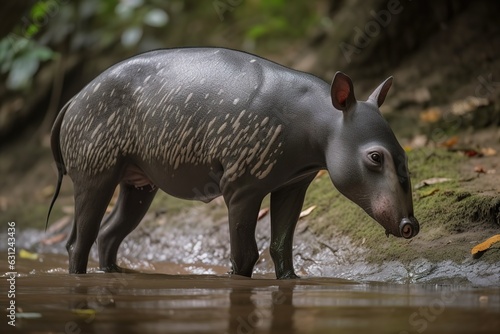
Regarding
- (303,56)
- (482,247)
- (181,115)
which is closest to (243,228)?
(181,115)

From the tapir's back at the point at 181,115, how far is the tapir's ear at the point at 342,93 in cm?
40

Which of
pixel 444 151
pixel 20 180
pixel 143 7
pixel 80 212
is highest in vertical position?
pixel 143 7

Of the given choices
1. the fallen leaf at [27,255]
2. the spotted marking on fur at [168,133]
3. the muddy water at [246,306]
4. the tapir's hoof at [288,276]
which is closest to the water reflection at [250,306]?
the muddy water at [246,306]

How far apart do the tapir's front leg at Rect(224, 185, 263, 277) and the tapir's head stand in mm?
588

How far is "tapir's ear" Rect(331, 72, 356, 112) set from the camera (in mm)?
5129

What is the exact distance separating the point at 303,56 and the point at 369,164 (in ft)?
19.6

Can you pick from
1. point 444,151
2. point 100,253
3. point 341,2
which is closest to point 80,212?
point 100,253

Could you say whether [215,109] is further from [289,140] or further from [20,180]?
[20,180]

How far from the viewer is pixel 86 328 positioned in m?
3.33

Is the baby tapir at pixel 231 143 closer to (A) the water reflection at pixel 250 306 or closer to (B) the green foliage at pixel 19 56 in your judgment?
(A) the water reflection at pixel 250 306

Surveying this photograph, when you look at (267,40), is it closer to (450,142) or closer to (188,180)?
(450,142)

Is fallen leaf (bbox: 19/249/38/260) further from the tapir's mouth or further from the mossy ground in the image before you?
the tapir's mouth

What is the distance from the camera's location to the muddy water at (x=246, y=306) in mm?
3328

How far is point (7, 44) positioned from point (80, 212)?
17.9ft
